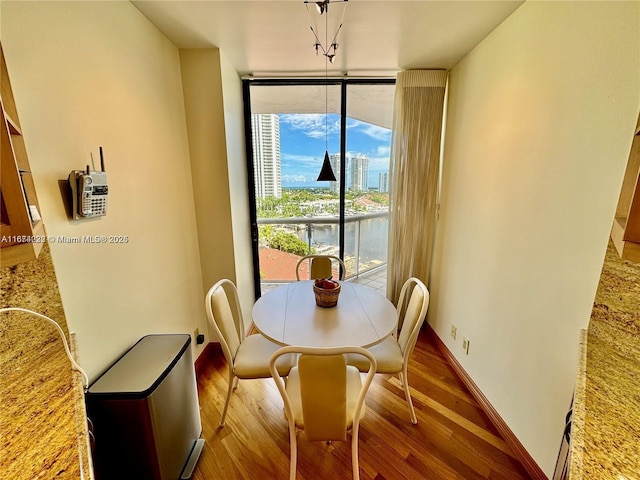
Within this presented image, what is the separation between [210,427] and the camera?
1738mm

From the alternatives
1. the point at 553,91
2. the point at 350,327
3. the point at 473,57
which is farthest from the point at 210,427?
the point at 473,57

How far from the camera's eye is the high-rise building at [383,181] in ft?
9.49

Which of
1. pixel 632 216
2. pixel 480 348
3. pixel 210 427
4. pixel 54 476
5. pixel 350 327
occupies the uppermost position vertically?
pixel 632 216

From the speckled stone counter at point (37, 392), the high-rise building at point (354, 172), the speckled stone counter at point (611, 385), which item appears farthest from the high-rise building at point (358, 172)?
the speckled stone counter at point (37, 392)

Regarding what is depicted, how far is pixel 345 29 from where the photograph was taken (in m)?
1.74

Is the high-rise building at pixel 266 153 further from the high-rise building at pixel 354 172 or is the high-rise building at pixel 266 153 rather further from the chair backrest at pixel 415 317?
the chair backrest at pixel 415 317

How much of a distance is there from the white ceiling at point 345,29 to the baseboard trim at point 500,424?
7.99 ft

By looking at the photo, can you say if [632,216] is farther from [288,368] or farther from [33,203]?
[33,203]

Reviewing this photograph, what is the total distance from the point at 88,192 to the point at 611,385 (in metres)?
1.96

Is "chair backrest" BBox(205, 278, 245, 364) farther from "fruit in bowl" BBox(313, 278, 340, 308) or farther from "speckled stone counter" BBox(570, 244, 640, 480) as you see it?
"speckled stone counter" BBox(570, 244, 640, 480)

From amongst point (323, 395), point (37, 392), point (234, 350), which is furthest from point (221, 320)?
point (37, 392)

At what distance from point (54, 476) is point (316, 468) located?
128 cm

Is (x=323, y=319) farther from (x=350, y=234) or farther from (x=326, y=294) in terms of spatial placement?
(x=350, y=234)

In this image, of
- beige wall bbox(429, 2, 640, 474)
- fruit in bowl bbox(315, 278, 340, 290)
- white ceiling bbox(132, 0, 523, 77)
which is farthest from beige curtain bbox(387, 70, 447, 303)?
fruit in bowl bbox(315, 278, 340, 290)
